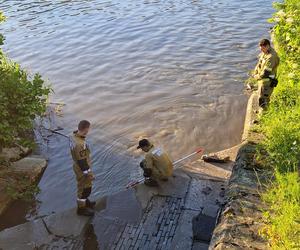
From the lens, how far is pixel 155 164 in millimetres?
7262

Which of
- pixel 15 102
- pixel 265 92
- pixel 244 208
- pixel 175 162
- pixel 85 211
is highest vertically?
pixel 15 102

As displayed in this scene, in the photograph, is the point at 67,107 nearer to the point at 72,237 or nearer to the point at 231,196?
the point at 72,237

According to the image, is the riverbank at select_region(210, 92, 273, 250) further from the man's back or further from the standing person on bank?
the standing person on bank

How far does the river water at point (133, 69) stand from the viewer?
30.2 ft

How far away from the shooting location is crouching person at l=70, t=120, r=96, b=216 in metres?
6.51

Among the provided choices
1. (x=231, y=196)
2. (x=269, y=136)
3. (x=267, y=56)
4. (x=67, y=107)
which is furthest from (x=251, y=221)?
(x=67, y=107)

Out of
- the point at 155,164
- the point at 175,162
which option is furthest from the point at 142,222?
the point at 175,162

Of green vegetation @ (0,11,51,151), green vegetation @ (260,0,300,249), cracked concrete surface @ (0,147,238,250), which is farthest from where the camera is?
green vegetation @ (0,11,51,151)

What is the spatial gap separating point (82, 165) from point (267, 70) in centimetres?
409

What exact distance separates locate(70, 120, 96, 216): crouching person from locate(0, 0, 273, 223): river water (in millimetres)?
726

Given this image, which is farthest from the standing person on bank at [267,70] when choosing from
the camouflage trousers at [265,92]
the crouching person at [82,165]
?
the crouching person at [82,165]

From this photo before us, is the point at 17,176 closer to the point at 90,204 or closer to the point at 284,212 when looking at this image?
the point at 90,204

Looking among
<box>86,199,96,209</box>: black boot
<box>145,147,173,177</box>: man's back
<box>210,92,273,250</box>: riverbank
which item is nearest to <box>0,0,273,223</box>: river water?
<box>86,199,96,209</box>: black boot

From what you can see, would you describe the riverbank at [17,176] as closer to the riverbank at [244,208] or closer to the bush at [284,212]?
the riverbank at [244,208]
